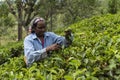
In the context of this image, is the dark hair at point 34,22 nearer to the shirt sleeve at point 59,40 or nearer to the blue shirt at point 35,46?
the blue shirt at point 35,46

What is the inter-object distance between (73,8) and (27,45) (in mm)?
30816

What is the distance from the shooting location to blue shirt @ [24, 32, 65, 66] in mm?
3756

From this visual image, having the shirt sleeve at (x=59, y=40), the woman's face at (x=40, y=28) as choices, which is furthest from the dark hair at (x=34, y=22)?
the shirt sleeve at (x=59, y=40)

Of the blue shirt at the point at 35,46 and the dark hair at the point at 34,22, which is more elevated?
the dark hair at the point at 34,22

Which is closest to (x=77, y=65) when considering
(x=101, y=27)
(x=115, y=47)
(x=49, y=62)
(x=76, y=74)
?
(x=76, y=74)

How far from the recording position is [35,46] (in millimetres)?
4234

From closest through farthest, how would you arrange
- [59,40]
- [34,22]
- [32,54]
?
[32,54], [34,22], [59,40]

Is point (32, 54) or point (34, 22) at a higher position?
point (34, 22)

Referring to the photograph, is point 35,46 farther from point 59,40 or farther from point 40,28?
point 59,40

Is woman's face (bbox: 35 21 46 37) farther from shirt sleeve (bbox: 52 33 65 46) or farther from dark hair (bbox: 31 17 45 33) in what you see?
shirt sleeve (bbox: 52 33 65 46)

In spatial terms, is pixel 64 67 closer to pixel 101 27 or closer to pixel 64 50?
pixel 64 50

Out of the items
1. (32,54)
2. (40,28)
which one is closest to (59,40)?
(40,28)

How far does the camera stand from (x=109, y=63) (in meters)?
2.67

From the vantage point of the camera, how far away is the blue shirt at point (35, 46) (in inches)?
148
